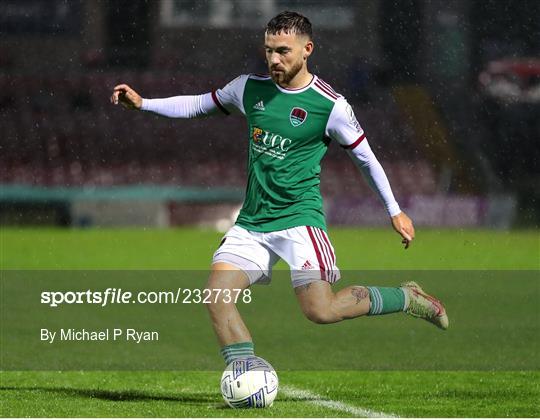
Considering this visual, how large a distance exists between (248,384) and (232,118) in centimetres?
1454

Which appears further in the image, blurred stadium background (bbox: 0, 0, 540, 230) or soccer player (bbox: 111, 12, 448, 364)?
blurred stadium background (bbox: 0, 0, 540, 230)

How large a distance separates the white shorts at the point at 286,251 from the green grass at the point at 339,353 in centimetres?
64

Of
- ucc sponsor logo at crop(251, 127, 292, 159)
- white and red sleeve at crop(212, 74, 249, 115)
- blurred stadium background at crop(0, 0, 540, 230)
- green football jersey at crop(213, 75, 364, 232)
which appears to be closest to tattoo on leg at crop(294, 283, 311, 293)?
green football jersey at crop(213, 75, 364, 232)

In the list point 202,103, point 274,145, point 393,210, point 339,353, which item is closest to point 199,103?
point 202,103

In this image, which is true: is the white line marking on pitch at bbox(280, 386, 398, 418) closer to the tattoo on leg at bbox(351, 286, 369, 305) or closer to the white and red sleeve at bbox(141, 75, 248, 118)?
the tattoo on leg at bbox(351, 286, 369, 305)

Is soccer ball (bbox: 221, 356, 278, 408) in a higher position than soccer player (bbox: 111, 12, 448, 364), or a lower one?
lower

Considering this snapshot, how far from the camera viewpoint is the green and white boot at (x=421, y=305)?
754cm

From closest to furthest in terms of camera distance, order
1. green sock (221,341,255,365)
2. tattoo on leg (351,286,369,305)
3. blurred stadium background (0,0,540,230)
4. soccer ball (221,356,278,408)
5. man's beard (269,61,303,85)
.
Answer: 1. soccer ball (221,356,278,408)
2. green sock (221,341,255,365)
3. man's beard (269,61,303,85)
4. tattoo on leg (351,286,369,305)
5. blurred stadium background (0,0,540,230)

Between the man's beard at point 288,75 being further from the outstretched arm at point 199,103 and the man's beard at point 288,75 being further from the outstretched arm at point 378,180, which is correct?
the outstretched arm at point 378,180

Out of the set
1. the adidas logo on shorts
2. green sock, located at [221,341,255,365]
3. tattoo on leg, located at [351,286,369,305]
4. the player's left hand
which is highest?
the player's left hand

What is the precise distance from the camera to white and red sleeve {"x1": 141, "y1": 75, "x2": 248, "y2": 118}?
7.24m

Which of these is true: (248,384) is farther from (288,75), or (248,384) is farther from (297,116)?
(288,75)

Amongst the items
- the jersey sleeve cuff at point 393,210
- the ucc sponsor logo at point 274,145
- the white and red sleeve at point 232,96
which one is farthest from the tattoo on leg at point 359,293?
the white and red sleeve at point 232,96

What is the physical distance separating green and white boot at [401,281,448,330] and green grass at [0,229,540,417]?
37cm
